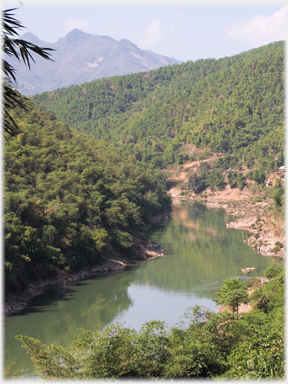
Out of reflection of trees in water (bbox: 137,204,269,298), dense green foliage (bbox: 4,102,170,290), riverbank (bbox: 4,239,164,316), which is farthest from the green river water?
dense green foliage (bbox: 4,102,170,290)

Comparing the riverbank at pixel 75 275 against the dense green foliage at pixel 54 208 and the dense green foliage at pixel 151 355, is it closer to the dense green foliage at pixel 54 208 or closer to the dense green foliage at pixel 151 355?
the dense green foliage at pixel 54 208

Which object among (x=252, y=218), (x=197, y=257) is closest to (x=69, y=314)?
(x=197, y=257)

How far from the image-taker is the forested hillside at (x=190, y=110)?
8856 cm

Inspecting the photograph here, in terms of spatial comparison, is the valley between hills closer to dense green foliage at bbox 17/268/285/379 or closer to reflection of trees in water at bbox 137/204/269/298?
dense green foliage at bbox 17/268/285/379

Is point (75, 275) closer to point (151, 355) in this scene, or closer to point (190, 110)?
point (151, 355)

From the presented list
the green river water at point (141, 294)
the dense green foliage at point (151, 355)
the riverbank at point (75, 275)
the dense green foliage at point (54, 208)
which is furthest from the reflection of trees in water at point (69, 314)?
the dense green foliage at point (151, 355)

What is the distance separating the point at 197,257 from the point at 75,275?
1176 centimetres

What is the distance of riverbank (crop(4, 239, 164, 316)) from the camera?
2292 cm

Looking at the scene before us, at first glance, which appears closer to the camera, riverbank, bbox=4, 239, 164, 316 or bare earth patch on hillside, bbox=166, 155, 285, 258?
riverbank, bbox=4, 239, 164, 316

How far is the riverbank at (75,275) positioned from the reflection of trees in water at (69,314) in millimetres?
532

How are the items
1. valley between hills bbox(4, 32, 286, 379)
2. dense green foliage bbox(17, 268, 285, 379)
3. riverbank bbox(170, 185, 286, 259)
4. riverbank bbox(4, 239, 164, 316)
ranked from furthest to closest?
riverbank bbox(170, 185, 286, 259) → riverbank bbox(4, 239, 164, 316) → valley between hills bbox(4, 32, 286, 379) → dense green foliage bbox(17, 268, 285, 379)

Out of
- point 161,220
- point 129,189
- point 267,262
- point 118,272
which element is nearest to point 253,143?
point 161,220

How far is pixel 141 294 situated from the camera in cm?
2747

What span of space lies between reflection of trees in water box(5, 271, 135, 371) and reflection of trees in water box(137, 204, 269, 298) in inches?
117
